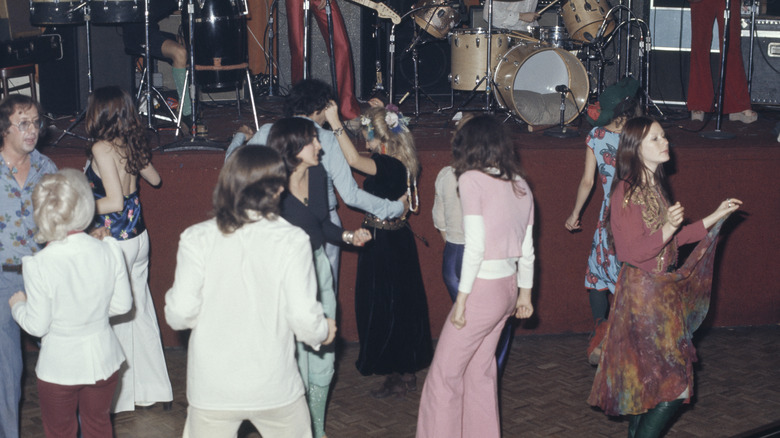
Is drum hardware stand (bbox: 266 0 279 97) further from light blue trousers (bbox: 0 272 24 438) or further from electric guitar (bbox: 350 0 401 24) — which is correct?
light blue trousers (bbox: 0 272 24 438)

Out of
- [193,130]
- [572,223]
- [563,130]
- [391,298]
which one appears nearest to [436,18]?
[563,130]

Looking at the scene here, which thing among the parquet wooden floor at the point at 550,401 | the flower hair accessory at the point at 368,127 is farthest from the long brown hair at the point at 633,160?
the parquet wooden floor at the point at 550,401

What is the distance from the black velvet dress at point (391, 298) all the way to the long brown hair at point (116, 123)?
3.58 ft

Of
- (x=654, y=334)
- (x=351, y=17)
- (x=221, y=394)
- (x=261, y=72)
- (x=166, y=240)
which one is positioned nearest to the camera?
(x=221, y=394)

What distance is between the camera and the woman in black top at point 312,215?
3.26 meters

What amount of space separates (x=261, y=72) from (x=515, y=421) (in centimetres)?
590

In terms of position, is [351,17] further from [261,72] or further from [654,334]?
[654,334]

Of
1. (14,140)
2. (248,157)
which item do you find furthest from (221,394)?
(14,140)

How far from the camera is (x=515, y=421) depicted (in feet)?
13.9

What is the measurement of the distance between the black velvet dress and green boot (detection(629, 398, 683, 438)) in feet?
4.01

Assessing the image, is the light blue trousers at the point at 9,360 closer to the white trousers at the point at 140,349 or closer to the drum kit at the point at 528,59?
the white trousers at the point at 140,349

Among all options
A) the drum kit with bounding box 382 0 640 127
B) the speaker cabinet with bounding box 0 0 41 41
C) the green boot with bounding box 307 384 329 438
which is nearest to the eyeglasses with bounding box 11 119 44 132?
the green boot with bounding box 307 384 329 438

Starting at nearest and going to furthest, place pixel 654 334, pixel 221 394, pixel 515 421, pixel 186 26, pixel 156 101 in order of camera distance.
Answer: pixel 221 394
pixel 654 334
pixel 515 421
pixel 186 26
pixel 156 101

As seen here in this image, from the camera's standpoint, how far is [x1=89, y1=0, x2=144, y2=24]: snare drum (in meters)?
5.31
